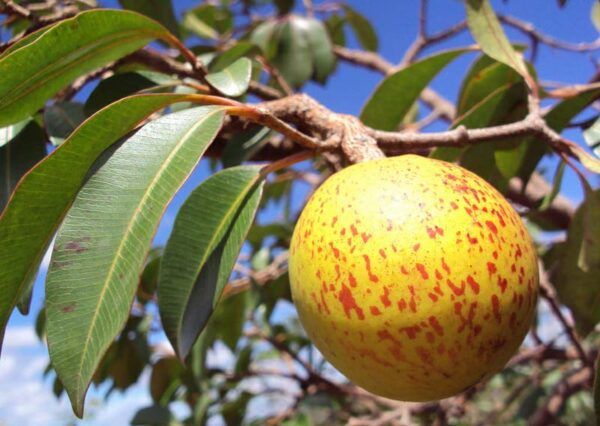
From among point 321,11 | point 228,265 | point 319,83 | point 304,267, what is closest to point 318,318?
point 304,267

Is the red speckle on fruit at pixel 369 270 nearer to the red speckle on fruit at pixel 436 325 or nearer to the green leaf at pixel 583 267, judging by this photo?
the red speckle on fruit at pixel 436 325

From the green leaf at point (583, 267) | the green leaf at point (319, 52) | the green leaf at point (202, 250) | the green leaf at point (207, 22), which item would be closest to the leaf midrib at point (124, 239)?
the green leaf at point (202, 250)

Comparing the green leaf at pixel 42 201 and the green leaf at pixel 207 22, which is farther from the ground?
the green leaf at pixel 42 201

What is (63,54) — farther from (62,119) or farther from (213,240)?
(213,240)

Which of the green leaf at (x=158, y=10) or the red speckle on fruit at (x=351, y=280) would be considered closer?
the red speckle on fruit at (x=351, y=280)

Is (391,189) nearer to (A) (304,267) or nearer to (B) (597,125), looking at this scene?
(A) (304,267)

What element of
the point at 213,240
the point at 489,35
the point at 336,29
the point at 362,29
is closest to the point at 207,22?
the point at 336,29
